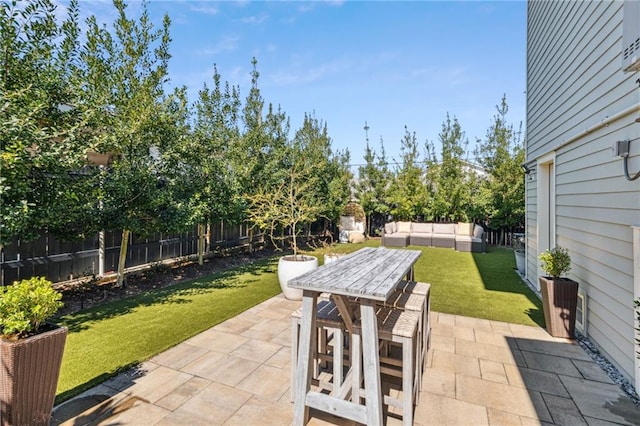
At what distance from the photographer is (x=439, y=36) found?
695 cm

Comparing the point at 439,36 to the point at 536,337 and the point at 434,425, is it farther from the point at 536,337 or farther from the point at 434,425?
the point at 434,425

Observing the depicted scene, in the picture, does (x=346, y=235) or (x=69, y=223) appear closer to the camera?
(x=69, y=223)

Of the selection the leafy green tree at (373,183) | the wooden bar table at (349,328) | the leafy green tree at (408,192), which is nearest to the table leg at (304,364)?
the wooden bar table at (349,328)

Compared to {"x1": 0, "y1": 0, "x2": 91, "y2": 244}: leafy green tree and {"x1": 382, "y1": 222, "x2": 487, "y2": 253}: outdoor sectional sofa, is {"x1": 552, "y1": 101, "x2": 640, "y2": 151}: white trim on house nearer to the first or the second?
{"x1": 0, "y1": 0, "x2": 91, "y2": 244}: leafy green tree

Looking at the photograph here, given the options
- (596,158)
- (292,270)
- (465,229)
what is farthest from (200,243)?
(465,229)

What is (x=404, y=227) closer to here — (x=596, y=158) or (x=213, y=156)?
(x=213, y=156)

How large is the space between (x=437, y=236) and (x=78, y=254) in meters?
12.0

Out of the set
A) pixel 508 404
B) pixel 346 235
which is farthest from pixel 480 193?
pixel 508 404

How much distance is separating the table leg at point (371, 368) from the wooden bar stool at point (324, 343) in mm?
353

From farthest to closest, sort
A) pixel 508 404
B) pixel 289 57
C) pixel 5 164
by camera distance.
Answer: pixel 289 57 < pixel 5 164 < pixel 508 404

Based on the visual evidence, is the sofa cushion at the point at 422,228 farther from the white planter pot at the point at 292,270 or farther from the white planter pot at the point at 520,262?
the white planter pot at the point at 292,270

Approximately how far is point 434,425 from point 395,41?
7662 mm

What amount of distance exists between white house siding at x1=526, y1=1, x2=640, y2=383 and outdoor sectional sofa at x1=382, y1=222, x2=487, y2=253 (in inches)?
266

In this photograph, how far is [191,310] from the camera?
16.7 feet
